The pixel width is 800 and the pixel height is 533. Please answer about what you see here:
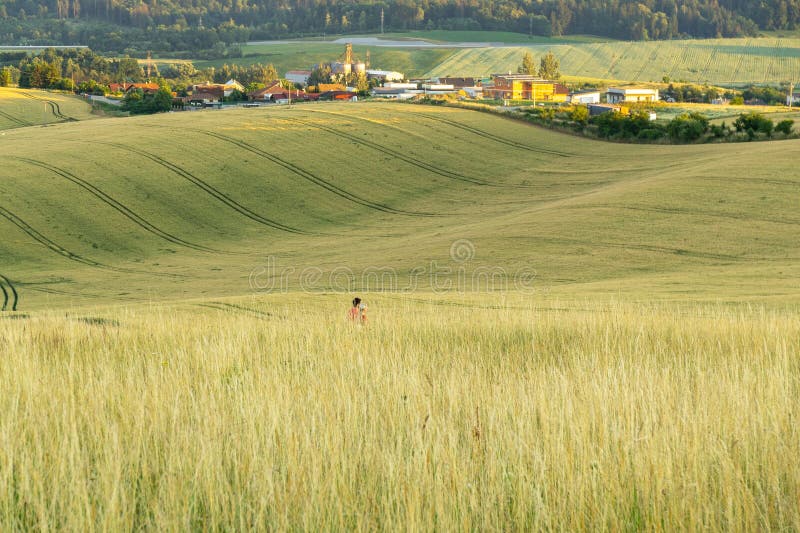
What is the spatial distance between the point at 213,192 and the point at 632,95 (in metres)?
95.2

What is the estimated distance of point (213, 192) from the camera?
60688 mm

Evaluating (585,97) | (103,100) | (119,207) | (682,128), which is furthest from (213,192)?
(585,97)

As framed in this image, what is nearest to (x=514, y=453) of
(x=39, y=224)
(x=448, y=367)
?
(x=448, y=367)

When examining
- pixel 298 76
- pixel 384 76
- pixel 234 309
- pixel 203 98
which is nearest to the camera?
pixel 234 309

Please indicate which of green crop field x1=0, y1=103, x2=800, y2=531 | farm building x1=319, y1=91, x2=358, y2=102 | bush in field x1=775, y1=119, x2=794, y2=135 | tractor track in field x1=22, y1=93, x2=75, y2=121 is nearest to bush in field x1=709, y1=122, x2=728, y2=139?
bush in field x1=775, y1=119, x2=794, y2=135

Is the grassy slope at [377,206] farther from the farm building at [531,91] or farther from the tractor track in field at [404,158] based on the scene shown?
the farm building at [531,91]

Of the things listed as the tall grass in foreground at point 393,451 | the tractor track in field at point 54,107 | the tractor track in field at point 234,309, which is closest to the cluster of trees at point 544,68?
the tractor track in field at point 54,107

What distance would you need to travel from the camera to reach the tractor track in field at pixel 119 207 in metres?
51.2

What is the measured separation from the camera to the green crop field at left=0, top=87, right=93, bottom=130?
319 ft

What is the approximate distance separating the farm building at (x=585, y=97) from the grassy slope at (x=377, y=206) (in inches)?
2158

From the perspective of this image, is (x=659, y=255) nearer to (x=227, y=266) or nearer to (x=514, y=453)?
(x=227, y=266)

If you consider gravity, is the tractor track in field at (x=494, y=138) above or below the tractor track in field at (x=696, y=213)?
below

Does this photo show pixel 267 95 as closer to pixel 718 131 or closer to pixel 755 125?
pixel 718 131

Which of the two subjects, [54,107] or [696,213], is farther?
[54,107]
